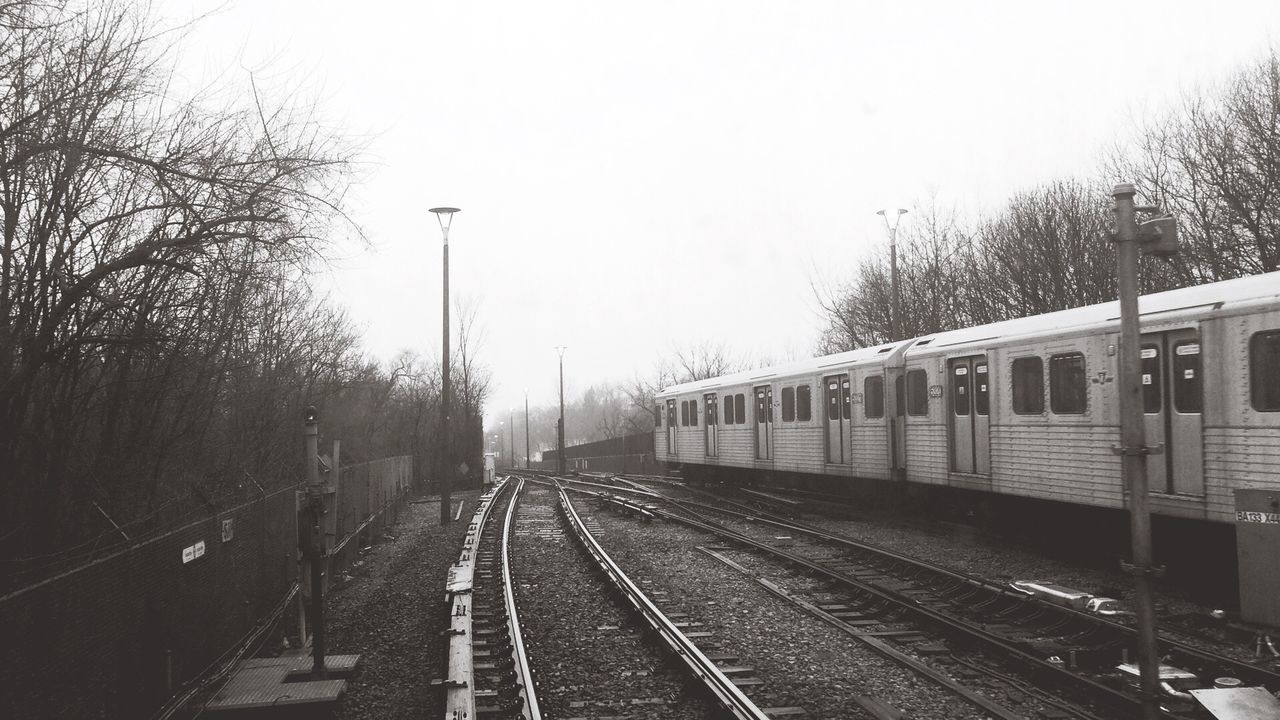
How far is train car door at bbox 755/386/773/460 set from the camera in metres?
23.1

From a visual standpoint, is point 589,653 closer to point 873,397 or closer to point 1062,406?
point 1062,406

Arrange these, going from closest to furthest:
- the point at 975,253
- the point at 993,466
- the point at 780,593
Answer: the point at 780,593 → the point at 993,466 → the point at 975,253

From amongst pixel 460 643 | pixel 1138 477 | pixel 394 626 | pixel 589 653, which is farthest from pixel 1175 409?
pixel 394 626

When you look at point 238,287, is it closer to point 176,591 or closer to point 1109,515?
point 176,591

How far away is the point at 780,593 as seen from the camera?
10594mm

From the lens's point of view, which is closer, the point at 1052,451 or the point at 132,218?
the point at 132,218

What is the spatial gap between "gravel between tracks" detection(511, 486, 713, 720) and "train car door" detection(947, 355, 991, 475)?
19.7ft

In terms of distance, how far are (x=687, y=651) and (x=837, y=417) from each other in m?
12.3

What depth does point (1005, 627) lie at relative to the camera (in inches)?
343

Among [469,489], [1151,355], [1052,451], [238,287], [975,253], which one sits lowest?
[469,489]

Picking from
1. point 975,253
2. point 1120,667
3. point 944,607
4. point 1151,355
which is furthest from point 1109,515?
point 975,253

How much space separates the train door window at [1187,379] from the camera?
33.9 ft

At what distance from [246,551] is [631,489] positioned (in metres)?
20.3

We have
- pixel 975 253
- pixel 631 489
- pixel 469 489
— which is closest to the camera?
pixel 631 489
